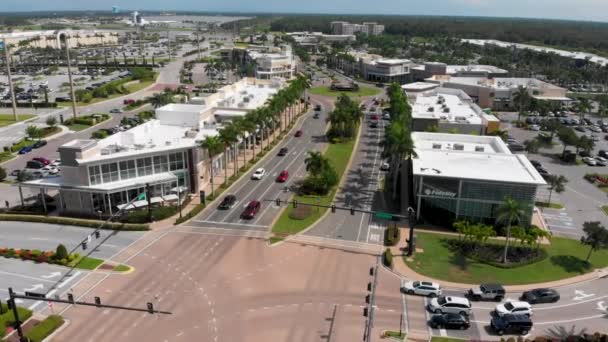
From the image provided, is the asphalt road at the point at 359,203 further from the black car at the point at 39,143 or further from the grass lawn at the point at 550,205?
the black car at the point at 39,143

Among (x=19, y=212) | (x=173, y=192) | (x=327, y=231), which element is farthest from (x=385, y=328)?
(x=19, y=212)

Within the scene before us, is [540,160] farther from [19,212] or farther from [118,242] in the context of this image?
[19,212]

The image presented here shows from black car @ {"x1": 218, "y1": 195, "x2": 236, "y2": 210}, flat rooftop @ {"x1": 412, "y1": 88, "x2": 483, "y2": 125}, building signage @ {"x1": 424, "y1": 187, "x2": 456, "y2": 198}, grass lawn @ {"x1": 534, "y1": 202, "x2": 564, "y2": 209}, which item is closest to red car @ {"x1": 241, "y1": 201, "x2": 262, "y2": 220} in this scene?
black car @ {"x1": 218, "y1": 195, "x2": 236, "y2": 210}

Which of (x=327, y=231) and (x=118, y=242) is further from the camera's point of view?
(x=327, y=231)

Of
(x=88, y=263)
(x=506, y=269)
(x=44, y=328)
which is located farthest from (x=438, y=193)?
(x=44, y=328)

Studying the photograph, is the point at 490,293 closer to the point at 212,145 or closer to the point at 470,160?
the point at 470,160

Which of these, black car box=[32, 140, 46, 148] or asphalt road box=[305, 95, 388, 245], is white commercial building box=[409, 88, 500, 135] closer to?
asphalt road box=[305, 95, 388, 245]

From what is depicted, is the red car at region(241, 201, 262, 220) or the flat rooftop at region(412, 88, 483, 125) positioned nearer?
the red car at region(241, 201, 262, 220)
